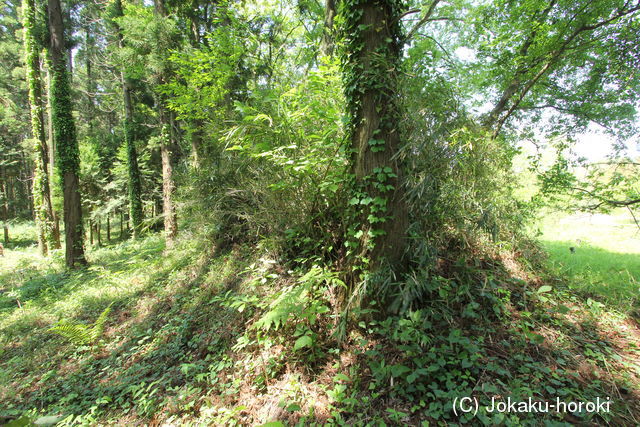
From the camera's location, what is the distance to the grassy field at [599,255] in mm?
3665

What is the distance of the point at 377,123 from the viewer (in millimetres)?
2945

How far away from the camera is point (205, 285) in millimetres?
4945

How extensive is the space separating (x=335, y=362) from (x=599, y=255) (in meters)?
10.0

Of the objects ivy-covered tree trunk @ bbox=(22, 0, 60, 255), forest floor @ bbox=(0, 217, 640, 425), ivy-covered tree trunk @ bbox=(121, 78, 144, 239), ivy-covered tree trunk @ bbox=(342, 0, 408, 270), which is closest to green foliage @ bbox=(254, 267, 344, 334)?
forest floor @ bbox=(0, 217, 640, 425)

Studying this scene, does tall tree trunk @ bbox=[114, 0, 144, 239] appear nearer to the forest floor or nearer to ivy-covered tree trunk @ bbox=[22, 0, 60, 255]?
ivy-covered tree trunk @ bbox=[22, 0, 60, 255]

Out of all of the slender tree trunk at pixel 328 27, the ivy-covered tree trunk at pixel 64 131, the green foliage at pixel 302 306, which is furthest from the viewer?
the ivy-covered tree trunk at pixel 64 131

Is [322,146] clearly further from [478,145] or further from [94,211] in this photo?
[94,211]

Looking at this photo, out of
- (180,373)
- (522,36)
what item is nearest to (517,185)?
(522,36)

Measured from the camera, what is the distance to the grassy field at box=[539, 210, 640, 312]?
12.0ft

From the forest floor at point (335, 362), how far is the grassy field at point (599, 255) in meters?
0.06

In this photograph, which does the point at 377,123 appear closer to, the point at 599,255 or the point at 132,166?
the point at 599,255

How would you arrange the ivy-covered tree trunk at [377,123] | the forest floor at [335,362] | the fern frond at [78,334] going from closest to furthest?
the forest floor at [335,362] → the ivy-covered tree trunk at [377,123] → the fern frond at [78,334]

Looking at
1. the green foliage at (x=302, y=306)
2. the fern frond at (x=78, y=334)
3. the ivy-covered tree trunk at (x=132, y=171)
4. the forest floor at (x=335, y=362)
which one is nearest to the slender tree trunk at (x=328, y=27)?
the forest floor at (x=335, y=362)

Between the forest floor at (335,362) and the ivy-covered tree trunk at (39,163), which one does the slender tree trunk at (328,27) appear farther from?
the ivy-covered tree trunk at (39,163)
